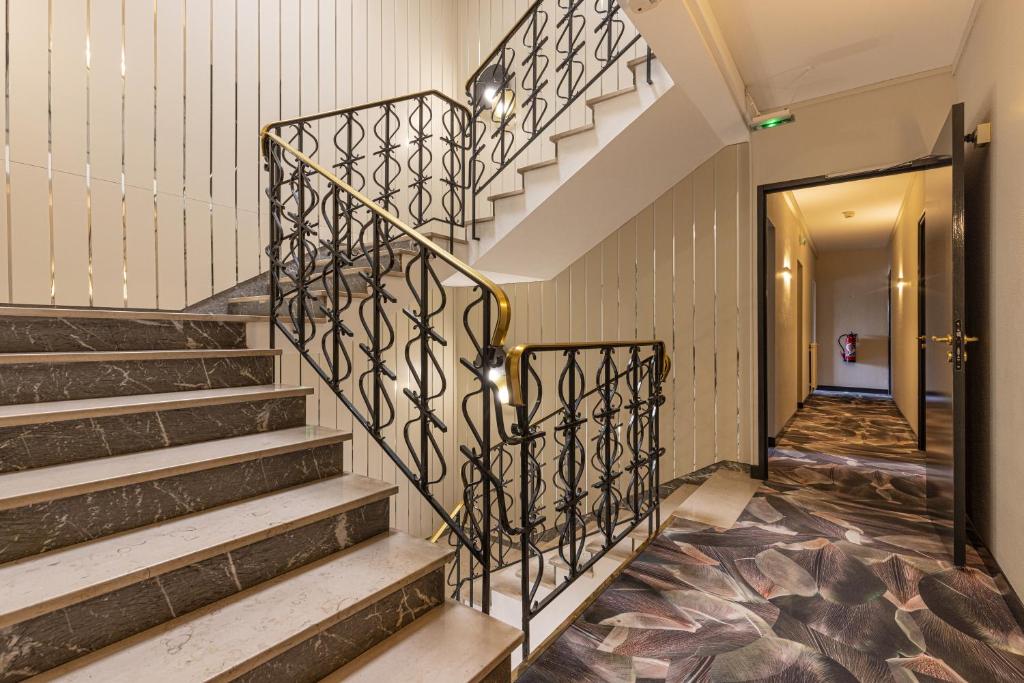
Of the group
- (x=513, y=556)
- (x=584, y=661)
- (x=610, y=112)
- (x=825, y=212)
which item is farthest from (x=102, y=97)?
(x=825, y=212)

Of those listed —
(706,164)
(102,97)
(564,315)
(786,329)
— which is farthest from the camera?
(786,329)

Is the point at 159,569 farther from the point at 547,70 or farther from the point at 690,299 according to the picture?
the point at 547,70

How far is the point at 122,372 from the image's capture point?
6.01 feet

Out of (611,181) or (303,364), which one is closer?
(611,181)

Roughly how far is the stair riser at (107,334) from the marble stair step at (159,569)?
936mm

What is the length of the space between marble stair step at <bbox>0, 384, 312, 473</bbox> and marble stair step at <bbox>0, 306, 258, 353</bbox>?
0.99ft

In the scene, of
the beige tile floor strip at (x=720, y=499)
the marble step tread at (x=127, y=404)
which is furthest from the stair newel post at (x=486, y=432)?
the beige tile floor strip at (x=720, y=499)

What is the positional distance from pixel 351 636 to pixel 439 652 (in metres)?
0.25

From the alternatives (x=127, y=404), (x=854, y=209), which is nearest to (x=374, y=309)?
(x=127, y=404)

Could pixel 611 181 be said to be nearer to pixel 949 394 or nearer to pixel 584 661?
pixel 949 394

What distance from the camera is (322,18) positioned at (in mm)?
4137

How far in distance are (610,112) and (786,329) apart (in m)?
4.08

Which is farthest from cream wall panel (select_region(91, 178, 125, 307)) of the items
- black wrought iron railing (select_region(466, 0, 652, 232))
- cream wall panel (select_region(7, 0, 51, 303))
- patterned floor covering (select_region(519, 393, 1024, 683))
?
patterned floor covering (select_region(519, 393, 1024, 683))

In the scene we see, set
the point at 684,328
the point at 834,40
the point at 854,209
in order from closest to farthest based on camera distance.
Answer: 1. the point at 834,40
2. the point at 684,328
3. the point at 854,209
